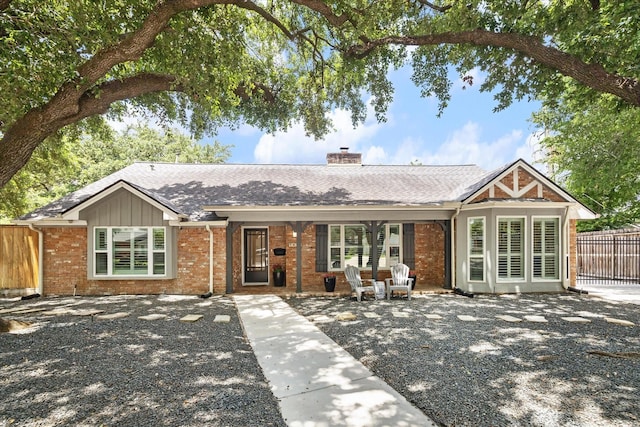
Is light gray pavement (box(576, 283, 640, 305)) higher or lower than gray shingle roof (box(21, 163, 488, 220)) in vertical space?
lower

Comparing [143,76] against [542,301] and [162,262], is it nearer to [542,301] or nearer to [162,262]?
[162,262]

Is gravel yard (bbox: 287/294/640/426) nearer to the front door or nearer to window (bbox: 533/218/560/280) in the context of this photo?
window (bbox: 533/218/560/280)

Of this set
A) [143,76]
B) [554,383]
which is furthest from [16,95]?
[554,383]

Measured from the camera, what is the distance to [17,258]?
9.56 metres

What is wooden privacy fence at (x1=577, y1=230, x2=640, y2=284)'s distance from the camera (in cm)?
1259

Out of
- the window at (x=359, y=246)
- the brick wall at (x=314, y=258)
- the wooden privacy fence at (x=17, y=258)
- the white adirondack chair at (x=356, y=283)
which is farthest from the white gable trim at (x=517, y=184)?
the wooden privacy fence at (x=17, y=258)

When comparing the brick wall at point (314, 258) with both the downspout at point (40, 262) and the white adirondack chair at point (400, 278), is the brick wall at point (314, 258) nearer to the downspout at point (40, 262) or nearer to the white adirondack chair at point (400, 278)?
the white adirondack chair at point (400, 278)

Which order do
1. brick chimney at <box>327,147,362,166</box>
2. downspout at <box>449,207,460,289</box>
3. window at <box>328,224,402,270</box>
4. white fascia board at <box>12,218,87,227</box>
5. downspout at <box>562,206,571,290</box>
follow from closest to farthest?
1. white fascia board at <box>12,218,87,227</box>
2. downspout at <box>562,206,571,290</box>
3. downspout at <box>449,207,460,289</box>
4. window at <box>328,224,402,270</box>
5. brick chimney at <box>327,147,362,166</box>

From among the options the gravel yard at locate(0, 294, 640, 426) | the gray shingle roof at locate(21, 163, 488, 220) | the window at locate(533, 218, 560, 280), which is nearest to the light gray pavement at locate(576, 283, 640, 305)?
the window at locate(533, 218, 560, 280)

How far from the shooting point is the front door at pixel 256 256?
454 inches

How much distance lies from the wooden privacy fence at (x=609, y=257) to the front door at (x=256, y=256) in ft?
43.2

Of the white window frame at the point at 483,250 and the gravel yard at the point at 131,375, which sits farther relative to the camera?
the white window frame at the point at 483,250

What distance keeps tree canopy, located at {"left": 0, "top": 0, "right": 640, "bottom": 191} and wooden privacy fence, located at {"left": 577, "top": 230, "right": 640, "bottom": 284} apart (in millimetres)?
7896

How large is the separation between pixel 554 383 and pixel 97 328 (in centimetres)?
749
